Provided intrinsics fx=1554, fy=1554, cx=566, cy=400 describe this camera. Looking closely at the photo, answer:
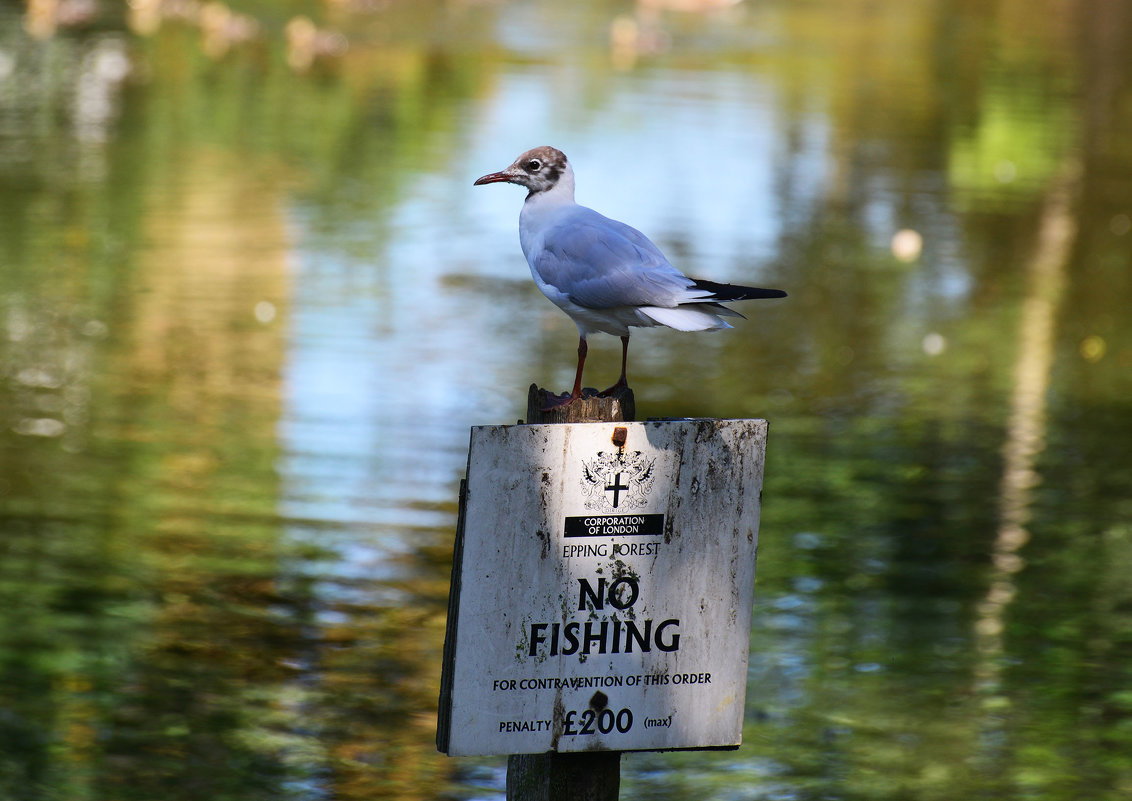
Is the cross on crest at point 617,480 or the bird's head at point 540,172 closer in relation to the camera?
the cross on crest at point 617,480

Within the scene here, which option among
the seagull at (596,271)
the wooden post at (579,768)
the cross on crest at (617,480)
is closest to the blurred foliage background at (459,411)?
the wooden post at (579,768)

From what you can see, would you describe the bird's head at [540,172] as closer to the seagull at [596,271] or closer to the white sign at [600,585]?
the seagull at [596,271]

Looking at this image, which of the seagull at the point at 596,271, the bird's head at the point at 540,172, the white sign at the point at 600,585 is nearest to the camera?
the white sign at the point at 600,585

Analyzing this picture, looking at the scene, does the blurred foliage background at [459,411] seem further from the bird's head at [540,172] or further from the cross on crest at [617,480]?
the cross on crest at [617,480]

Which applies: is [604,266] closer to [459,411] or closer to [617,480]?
[617,480]

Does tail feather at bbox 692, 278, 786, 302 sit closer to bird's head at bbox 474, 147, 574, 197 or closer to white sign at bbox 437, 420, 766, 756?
white sign at bbox 437, 420, 766, 756

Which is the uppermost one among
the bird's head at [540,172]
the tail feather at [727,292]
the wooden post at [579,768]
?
the bird's head at [540,172]

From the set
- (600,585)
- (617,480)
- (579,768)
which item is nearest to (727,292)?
(617,480)

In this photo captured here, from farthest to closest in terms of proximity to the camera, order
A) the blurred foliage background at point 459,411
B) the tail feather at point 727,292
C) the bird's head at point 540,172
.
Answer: the blurred foliage background at point 459,411 → the bird's head at point 540,172 → the tail feather at point 727,292

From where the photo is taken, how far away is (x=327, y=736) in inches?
189

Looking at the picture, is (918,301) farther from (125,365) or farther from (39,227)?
(39,227)

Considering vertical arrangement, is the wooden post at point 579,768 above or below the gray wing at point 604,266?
below

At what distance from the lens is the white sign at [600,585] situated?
267cm

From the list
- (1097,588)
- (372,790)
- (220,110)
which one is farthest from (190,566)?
(220,110)
